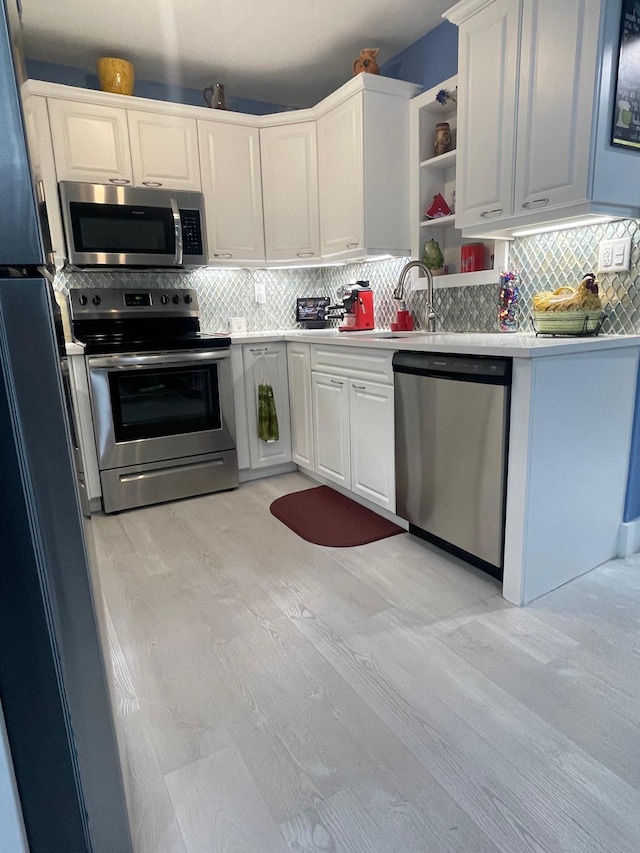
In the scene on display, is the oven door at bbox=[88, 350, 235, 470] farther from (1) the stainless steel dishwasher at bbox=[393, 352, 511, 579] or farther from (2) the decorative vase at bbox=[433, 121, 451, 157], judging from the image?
(2) the decorative vase at bbox=[433, 121, 451, 157]

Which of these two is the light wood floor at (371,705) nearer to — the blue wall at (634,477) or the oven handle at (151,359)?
the blue wall at (634,477)

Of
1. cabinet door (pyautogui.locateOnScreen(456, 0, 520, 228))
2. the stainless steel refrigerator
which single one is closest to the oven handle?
cabinet door (pyautogui.locateOnScreen(456, 0, 520, 228))

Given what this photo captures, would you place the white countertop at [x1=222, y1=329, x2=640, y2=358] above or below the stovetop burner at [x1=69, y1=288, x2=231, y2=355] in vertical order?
below

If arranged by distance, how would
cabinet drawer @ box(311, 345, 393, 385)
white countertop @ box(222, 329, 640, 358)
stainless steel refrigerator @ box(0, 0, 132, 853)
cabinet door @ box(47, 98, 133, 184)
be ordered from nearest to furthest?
stainless steel refrigerator @ box(0, 0, 132, 853) → white countertop @ box(222, 329, 640, 358) → cabinet drawer @ box(311, 345, 393, 385) → cabinet door @ box(47, 98, 133, 184)

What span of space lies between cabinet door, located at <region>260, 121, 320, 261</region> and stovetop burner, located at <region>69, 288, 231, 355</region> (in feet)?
2.36

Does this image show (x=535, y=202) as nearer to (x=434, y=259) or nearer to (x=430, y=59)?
(x=434, y=259)

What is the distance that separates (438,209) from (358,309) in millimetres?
759

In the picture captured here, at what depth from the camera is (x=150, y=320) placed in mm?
3295

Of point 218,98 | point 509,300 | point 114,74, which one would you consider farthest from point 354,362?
point 114,74

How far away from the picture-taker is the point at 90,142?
296cm

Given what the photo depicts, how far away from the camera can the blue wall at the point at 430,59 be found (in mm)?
2790

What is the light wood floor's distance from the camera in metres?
1.10

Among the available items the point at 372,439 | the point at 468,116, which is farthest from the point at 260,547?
the point at 468,116

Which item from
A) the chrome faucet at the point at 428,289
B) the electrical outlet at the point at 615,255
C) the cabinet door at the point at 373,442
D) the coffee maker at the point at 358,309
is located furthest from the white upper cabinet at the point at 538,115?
the coffee maker at the point at 358,309
